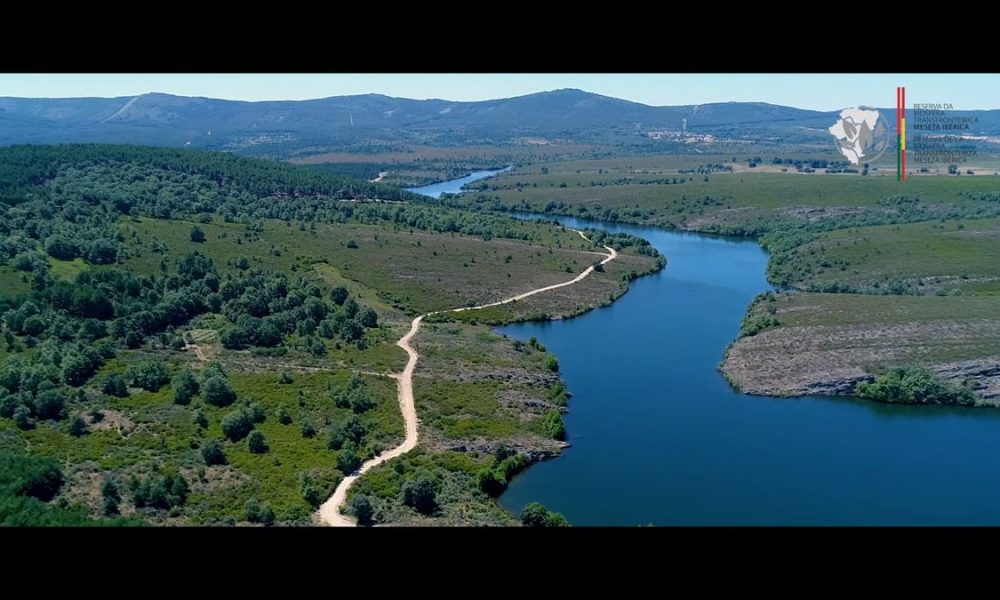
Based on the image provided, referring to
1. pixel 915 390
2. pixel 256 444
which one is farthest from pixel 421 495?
pixel 915 390

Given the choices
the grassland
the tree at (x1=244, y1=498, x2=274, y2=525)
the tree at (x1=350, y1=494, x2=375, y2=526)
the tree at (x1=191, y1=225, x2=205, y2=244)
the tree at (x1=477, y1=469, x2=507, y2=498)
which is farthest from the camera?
the tree at (x1=191, y1=225, x2=205, y2=244)

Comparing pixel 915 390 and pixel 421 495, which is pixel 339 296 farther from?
pixel 915 390

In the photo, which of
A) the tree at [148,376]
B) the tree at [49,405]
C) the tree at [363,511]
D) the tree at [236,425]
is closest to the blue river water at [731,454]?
the tree at [363,511]

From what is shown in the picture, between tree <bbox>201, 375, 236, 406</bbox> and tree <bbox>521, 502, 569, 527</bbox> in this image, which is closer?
tree <bbox>521, 502, 569, 527</bbox>

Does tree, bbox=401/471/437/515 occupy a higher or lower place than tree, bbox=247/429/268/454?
lower

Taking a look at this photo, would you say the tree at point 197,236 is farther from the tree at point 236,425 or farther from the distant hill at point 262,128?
the distant hill at point 262,128

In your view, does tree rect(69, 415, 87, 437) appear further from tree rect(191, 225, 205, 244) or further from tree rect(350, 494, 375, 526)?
tree rect(191, 225, 205, 244)

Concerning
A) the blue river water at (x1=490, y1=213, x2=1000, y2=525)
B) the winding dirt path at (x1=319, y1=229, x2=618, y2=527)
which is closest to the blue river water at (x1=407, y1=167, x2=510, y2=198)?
the winding dirt path at (x1=319, y1=229, x2=618, y2=527)
